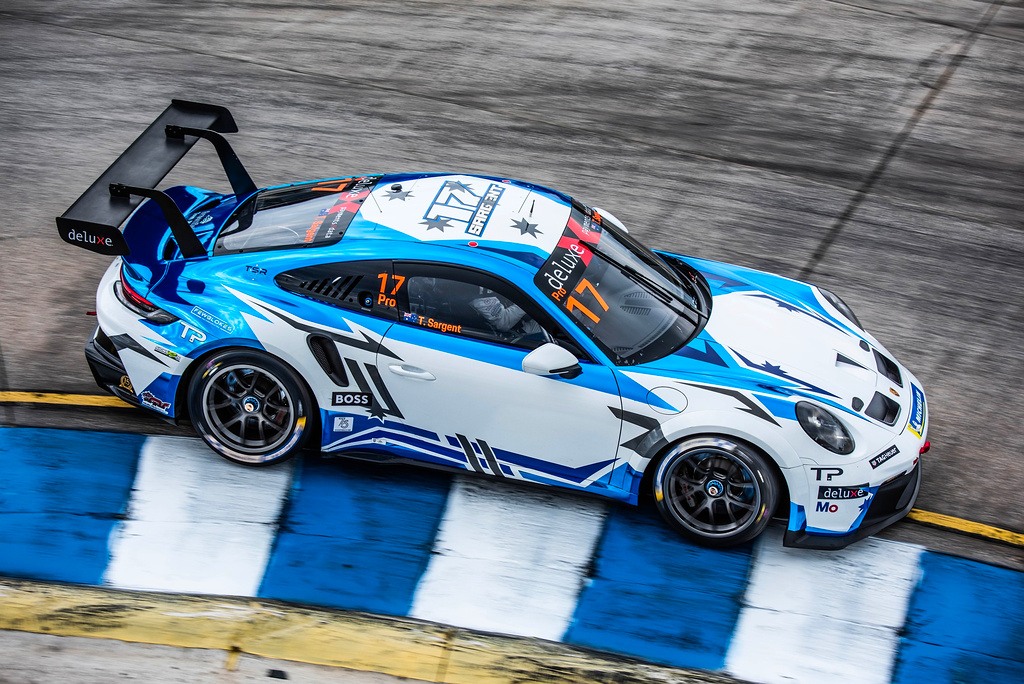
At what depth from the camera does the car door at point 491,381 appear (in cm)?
473

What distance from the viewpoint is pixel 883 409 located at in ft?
16.1

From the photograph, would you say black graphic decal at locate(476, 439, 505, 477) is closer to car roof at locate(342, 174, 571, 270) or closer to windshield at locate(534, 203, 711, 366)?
windshield at locate(534, 203, 711, 366)

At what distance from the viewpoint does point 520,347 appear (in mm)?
4773

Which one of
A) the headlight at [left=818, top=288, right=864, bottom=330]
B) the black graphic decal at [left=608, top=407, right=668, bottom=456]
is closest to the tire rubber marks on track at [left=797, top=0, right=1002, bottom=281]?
the headlight at [left=818, top=288, right=864, bottom=330]

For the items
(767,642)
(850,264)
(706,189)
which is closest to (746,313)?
(767,642)

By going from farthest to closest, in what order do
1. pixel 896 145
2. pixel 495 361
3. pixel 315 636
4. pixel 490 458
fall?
1. pixel 896 145
2. pixel 490 458
3. pixel 495 361
4. pixel 315 636

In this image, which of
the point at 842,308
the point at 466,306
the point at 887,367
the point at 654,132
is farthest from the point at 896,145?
the point at 466,306

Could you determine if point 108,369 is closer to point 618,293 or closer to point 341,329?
point 341,329

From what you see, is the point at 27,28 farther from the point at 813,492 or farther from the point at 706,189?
the point at 813,492

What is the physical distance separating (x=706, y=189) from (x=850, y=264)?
1580 mm

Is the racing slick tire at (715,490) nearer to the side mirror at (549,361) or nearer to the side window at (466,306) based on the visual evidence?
the side mirror at (549,361)

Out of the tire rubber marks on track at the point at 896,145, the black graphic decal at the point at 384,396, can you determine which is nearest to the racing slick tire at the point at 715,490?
the black graphic decal at the point at 384,396

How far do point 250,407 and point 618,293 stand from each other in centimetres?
212

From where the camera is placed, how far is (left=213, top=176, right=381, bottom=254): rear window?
16.9 ft
